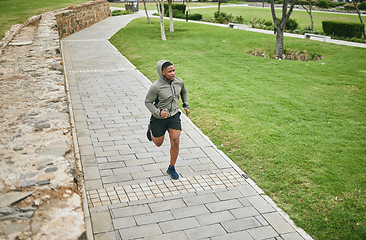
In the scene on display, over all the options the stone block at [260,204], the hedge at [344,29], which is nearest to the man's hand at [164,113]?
the stone block at [260,204]

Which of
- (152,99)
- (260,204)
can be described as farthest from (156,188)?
(260,204)

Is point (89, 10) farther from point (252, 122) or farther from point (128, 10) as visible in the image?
point (252, 122)

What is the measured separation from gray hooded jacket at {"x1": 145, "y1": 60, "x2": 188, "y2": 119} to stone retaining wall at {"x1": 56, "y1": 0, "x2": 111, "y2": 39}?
17.6 meters

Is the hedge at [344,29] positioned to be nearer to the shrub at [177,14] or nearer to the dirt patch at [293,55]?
the dirt patch at [293,55]

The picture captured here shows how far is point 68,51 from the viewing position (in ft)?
59.1

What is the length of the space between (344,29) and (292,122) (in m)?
19.1

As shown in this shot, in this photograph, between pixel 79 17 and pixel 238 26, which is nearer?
pixel 79 17

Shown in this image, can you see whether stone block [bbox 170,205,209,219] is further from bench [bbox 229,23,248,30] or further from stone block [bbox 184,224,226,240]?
bench [bbox 229,23,248,30]

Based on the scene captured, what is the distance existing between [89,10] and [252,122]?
81.1ft

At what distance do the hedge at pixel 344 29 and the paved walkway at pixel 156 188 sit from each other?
2002 cm

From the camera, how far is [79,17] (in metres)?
26.5

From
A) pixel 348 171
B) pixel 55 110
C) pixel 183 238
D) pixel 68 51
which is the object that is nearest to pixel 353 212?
pixel 348 171

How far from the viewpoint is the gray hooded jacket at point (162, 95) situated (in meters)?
5.71

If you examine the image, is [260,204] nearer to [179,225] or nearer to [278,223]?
[278,223]
